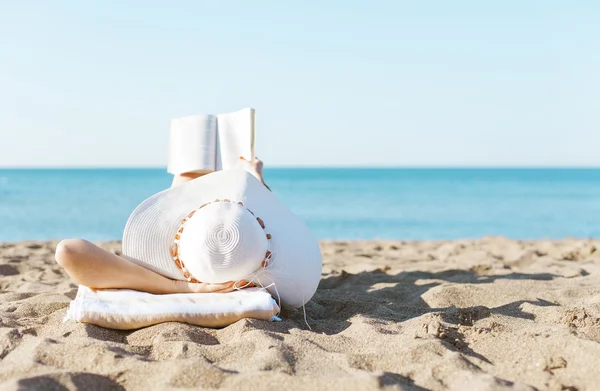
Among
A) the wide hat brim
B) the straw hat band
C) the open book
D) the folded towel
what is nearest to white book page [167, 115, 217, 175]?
the open book

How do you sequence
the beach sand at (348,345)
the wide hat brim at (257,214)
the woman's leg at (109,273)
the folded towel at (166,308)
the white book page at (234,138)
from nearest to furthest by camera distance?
the beach sand at (348,345)
the folded towel at (166,308)
the woman's leg at (109,273)
the wide hat brim at (257,214)
the white book page at (234,138)

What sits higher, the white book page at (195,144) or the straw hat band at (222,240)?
the white book page at (195,144)

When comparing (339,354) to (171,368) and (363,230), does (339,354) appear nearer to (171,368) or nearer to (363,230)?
(171,368)

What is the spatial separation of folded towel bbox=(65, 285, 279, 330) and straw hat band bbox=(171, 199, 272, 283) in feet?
0.52

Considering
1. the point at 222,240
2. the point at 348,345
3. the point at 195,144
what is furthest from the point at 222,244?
the point at 195,144

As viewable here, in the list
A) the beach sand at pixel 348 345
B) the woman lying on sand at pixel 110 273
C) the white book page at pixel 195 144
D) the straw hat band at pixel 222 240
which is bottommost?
the beach sand at pixel 348 345

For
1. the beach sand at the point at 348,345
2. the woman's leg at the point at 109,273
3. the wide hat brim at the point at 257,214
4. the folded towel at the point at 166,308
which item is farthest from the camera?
the wide hat brim at the point at 257,214

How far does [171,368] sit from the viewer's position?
220cm

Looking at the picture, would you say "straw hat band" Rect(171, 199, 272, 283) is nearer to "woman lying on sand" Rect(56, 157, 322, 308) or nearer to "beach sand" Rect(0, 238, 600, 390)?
"woman lying on sand" Rect(56, 157, 322, 308)

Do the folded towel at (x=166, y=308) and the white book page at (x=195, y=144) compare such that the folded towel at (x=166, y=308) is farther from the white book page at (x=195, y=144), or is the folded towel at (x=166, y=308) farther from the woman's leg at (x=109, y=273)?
the white book page at (x=195, y=144)

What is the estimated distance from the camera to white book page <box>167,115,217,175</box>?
4.27 meters

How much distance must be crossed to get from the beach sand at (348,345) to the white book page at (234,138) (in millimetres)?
1068

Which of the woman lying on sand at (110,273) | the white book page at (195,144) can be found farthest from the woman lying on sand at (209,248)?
the white book page at (195,144)

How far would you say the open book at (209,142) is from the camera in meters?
4.17
